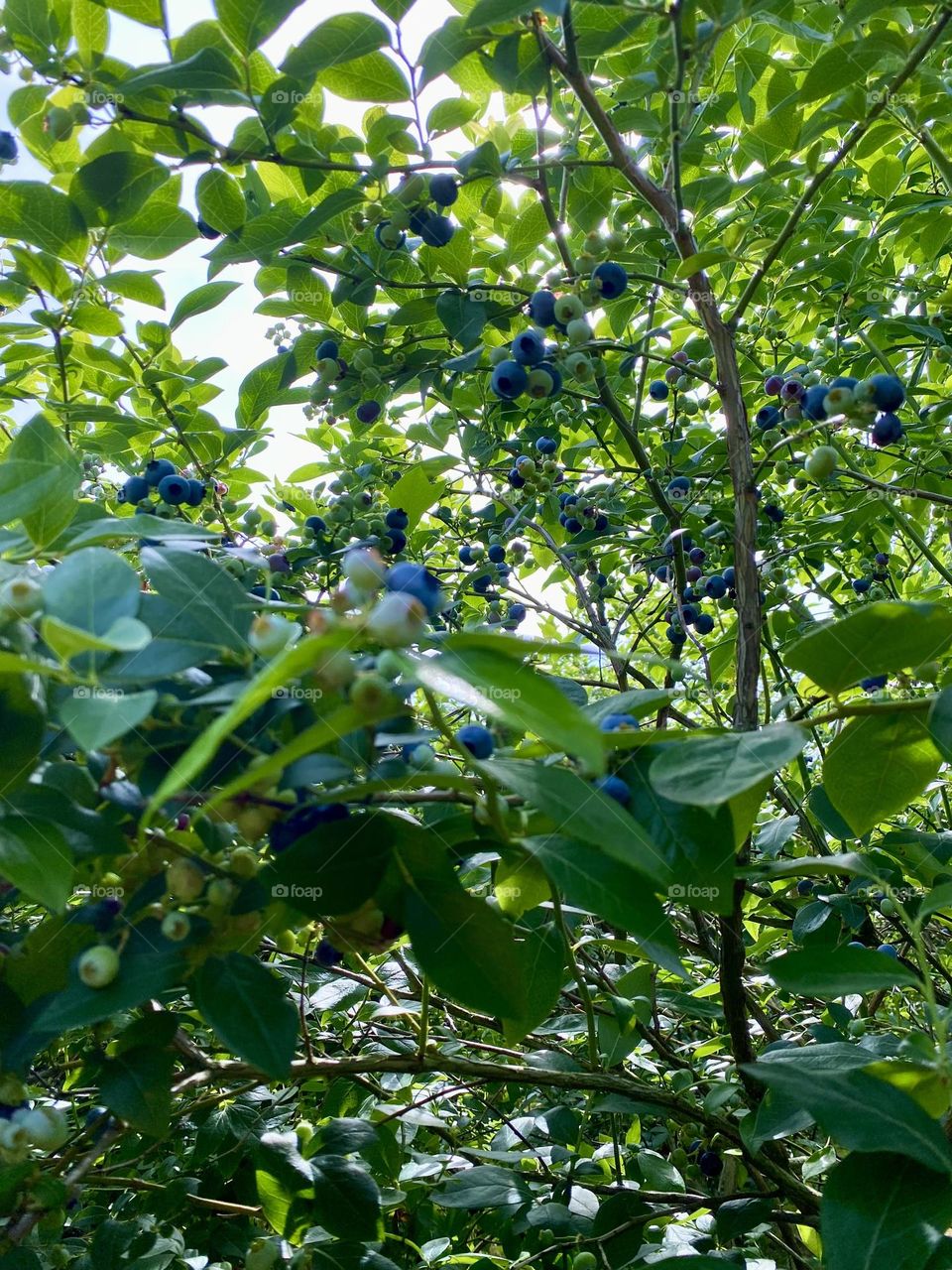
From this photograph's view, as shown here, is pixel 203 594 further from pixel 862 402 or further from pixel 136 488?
pixel 136 488

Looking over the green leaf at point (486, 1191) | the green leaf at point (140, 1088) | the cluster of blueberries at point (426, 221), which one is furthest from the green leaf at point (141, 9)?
the green leaf at point (486, 1191)

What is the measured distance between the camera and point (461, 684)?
1.81 ft

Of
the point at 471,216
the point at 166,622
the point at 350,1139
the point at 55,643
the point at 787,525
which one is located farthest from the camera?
the point at 787,525

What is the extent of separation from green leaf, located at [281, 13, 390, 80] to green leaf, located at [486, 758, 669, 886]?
96cm

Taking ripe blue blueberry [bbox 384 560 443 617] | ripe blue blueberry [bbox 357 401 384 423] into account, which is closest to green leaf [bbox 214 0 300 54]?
ripe blue blueberry [bbox 357 401 384 423]

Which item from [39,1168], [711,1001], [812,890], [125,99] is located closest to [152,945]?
[39,1168]

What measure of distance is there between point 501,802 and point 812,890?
51.9 inches

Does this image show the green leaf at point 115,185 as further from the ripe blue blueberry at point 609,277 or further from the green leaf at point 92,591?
the green leaf at point 92,591

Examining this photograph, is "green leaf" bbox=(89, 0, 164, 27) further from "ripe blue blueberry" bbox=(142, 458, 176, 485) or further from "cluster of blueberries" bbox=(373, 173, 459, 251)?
"ripe blue blueberry" bbox=(142, 458, 176, 485)

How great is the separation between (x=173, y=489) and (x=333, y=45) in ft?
2.55

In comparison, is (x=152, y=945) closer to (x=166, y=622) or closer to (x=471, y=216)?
(x=166, y=622)

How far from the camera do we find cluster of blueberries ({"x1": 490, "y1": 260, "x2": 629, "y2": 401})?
59.7 inches

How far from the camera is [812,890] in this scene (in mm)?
1856

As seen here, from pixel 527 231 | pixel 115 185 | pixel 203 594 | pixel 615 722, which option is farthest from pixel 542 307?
pixel 203 594
